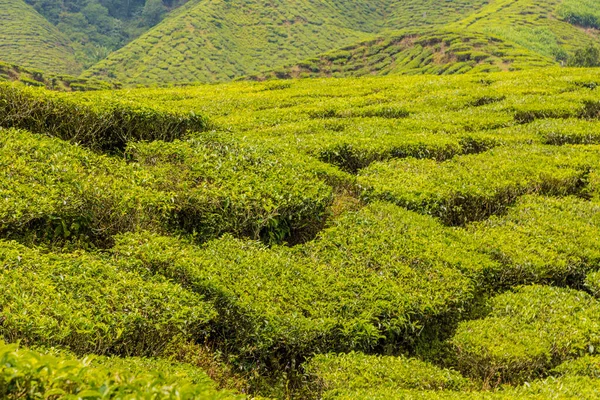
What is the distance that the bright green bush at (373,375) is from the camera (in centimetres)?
777

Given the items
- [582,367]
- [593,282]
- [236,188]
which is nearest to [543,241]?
[593,282]

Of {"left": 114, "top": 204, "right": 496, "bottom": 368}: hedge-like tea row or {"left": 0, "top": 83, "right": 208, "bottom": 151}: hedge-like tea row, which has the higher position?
{"left": 0, "top": 83, "right": 208, "bottom": 151}: hedge-like tea row

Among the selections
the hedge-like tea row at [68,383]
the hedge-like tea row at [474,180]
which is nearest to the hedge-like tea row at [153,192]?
the hedge-like tea row at [474,180]

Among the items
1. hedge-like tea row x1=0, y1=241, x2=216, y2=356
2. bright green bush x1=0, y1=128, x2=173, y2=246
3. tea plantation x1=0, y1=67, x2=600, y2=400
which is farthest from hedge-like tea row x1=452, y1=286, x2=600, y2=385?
bright green bush x1=0, y1=128, x2=173, y2=246

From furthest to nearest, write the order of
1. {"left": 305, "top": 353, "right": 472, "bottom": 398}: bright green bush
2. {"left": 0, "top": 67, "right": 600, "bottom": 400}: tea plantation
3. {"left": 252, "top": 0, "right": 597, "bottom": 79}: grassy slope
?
{"left": 252, "top": 0, "right": 597, "bottom": 79}: grassy slope → {"left": 305, "top": 353, "right": 472, "bottom": 398}: bright green bush → {"left": 0, "top": 67, "right": 600, "bottom": 400}: tea plantation

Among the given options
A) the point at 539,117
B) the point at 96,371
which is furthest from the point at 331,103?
the point at 96,371

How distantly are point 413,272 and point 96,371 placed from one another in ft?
23.3

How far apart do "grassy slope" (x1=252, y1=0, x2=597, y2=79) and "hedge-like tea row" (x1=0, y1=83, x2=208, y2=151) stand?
378ft

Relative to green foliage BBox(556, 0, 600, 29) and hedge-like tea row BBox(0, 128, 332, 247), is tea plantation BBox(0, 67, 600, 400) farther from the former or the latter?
green foliage BBox(556, 0, 600, 29)

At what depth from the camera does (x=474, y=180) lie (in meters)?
14.4

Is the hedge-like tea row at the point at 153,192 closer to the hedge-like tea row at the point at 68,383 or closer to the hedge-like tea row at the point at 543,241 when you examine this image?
the hedge-like tea row at the point at 543,241

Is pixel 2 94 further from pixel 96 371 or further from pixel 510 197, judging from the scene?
pixel 510 197

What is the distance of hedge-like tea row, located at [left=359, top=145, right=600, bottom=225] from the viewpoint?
44.3ft

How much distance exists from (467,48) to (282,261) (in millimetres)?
143236
